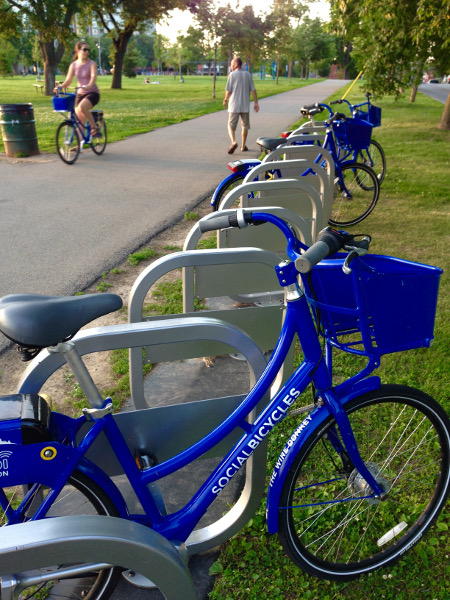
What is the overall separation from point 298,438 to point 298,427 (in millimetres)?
53

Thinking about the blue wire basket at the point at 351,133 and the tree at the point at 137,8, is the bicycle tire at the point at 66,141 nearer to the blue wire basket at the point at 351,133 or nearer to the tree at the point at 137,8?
the blue wire basket at the point at 351,133

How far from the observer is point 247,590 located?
2092mm

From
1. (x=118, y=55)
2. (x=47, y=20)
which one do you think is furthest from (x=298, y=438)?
(x=118, y=55)

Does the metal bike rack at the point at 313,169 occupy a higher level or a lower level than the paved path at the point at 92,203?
higher

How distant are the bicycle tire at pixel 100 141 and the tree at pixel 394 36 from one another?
5442 millimetres

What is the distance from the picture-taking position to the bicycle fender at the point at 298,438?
73.8 inches

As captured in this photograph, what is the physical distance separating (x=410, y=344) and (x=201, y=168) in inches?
359

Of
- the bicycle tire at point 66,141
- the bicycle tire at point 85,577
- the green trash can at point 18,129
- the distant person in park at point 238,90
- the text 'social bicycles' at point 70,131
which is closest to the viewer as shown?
the bicycle tire at point 85,577

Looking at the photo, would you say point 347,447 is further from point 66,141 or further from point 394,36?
point 394,36

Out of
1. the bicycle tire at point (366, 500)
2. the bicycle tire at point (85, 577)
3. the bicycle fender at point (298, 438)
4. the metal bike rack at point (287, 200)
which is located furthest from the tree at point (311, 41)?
the bicycle tire at point (85, 577)

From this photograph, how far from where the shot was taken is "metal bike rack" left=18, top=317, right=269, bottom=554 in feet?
6.08

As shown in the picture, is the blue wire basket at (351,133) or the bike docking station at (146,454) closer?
the bike docking station at (146,454)

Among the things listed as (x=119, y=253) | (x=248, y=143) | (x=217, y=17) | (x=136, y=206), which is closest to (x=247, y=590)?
(x=119, y=253)

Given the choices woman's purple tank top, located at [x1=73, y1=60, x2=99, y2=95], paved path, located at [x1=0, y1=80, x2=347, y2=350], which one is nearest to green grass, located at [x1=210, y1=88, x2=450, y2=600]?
paved path, located at [x1=0, y1=80, x2=347, y2=350]
